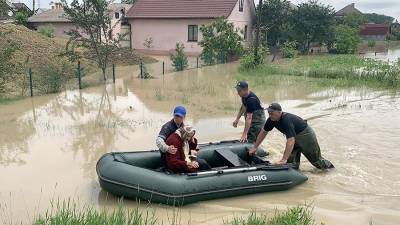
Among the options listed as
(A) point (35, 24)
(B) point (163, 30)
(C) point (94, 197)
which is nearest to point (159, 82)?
(C) point (94, 197)

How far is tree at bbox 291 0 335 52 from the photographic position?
37469mm

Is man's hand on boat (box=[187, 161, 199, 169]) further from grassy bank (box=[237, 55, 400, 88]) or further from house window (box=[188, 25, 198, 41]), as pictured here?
house window (box=[188, 25, 198, 41])

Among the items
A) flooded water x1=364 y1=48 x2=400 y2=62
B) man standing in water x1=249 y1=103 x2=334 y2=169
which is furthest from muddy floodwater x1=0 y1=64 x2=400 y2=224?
flooded water x1=364 y1=48 x2=400 y2=62

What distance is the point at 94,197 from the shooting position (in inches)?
274

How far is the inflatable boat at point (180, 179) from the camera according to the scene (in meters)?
6.42

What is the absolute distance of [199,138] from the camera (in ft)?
35.7

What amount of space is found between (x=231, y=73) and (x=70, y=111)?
12132 millimetres

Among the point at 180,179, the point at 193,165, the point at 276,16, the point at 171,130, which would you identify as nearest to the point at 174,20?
the point at 276,16

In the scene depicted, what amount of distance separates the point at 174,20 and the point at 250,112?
2897 centimetres

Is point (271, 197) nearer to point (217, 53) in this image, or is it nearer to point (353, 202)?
point (353, 202)

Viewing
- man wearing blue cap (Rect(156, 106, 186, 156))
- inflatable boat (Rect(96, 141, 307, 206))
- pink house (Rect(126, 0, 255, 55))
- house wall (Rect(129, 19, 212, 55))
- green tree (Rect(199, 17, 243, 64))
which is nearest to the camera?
inflatable boat (Rect(96, 141, 307, 206))

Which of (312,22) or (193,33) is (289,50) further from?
(193,33)

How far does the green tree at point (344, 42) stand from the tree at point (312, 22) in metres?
1.70

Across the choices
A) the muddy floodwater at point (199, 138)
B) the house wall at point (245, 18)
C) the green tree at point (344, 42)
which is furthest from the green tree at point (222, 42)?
the green tree at point (344, 42)
